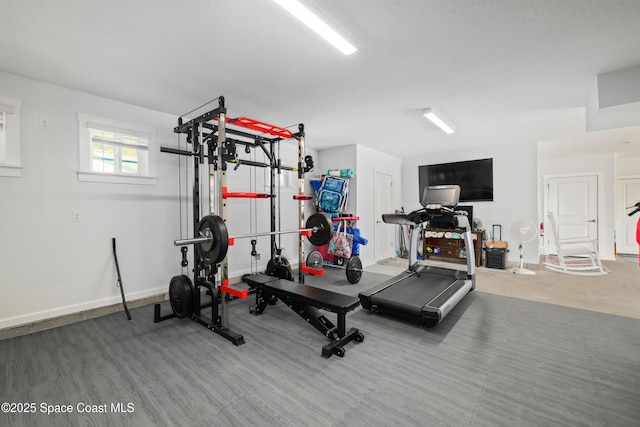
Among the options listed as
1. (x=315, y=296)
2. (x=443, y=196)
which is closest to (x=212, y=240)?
(x=315, y=296)

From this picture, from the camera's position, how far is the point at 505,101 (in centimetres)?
357

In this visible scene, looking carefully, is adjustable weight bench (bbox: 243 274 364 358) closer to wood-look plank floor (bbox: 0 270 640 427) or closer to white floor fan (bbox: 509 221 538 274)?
wood-look plank floor (bbox: 0 270 640 427)

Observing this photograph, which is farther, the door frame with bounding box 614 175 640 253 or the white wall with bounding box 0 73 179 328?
the door frame with bounding box 614 175 640 253

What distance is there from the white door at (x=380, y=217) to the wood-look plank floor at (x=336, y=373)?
3.52m

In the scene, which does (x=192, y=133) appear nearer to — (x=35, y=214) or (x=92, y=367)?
(x=35, y=214)

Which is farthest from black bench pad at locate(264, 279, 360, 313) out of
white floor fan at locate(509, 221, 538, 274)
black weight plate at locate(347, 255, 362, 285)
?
white floor fan at locate(509, 221, 538, 274)

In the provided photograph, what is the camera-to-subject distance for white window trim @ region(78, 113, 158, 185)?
3146 millimetres

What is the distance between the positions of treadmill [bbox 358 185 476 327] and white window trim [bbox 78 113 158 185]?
3.35m

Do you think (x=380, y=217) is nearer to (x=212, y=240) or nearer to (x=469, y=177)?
(x=469, y=177)

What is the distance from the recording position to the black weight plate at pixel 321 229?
12.0 ft

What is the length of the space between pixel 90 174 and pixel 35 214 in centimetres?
66

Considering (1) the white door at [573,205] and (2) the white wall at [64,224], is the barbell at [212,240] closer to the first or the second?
(2) the white wall at [64,224]

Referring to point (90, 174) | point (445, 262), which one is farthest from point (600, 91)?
point (90, 174)

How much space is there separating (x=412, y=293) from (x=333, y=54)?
2.92 m
